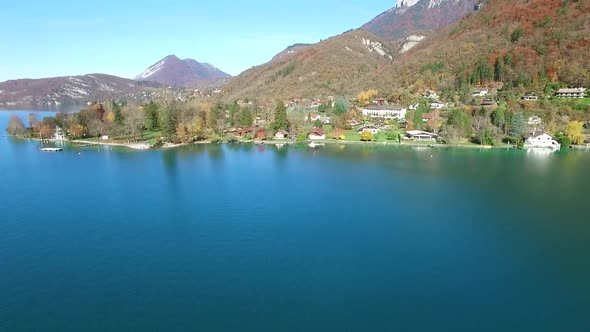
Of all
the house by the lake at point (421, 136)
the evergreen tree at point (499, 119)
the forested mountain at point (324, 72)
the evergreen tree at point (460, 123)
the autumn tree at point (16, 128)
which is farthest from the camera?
the forested mountain at point (324, 72)

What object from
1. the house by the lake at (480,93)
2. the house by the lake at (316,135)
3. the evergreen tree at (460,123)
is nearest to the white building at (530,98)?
the house by the lake at (480,93)

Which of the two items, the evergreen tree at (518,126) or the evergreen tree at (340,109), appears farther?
the evergreen tree at (340,109)

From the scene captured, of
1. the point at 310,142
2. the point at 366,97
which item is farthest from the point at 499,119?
the point at 366,97

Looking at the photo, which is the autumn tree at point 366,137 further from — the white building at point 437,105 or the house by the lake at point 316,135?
the white building at point 437,105

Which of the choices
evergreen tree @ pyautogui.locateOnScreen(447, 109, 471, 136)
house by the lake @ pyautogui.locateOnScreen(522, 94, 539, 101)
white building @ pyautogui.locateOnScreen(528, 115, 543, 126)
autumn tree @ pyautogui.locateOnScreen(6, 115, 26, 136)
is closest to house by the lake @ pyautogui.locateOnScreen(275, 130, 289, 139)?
evergreen tree @ pyautogui.locateOnScreen(447, 109, 471, 136)

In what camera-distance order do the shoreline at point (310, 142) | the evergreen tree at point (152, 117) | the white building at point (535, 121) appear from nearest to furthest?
the shoreline at point (310, 142)
the white building at point (535, 121)
the evergreen tree at point (152, 117)
